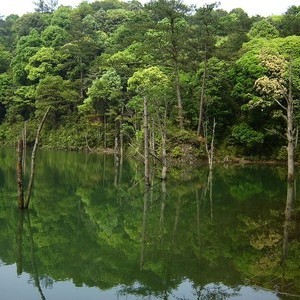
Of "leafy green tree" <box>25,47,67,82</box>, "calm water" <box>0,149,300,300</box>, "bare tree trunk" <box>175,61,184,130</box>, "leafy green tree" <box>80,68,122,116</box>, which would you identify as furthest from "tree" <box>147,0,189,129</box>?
"leafy green tree" <box>25,47,67,82</box>

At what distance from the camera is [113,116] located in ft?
166

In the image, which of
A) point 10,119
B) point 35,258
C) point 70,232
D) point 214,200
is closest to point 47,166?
point 214,200

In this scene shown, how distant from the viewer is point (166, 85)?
39.3 meters

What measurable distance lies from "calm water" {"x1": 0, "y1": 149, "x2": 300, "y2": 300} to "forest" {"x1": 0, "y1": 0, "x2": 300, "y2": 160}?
6.28 metres

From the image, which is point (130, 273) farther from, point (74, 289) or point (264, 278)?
point (264, 278)

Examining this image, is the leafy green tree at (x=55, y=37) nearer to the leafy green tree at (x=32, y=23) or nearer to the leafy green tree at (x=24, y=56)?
the leafy green tree at (x=24, y=56)

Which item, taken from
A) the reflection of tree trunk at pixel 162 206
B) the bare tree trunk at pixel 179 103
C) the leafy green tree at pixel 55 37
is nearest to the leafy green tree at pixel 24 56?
the leafy green tree at pixel 55 37

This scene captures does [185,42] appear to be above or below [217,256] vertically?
above

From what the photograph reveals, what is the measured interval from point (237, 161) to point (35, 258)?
91.9 ft

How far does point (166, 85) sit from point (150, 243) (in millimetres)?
28478

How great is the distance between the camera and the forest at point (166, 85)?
116 feet

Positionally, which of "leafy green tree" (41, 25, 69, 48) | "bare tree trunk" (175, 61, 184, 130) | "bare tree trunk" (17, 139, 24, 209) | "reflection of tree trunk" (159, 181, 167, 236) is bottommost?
"reflection of tree trunk" (159, 181, 167, 236)

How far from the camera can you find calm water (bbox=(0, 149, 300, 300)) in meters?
8.91

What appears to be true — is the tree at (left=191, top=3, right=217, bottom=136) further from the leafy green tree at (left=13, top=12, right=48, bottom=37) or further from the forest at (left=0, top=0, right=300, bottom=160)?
the leafy green tree at (left=13, top=12, right=48, bottom=37)
